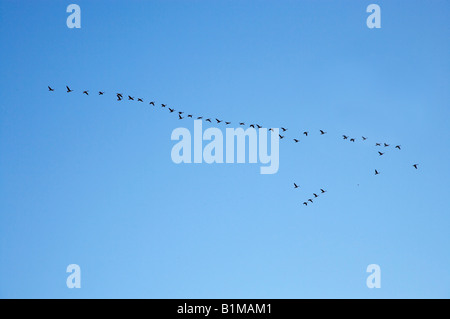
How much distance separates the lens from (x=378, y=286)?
25.3 m
